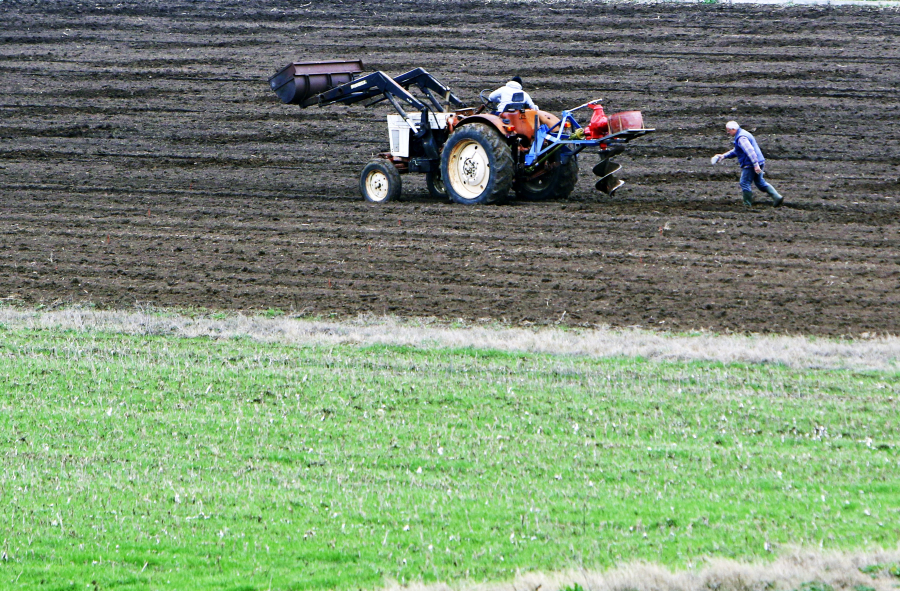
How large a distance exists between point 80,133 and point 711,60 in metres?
12.9

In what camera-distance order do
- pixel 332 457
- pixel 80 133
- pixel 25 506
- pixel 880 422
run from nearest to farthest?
pixel 25 506
pixel 332 457
pixel 880 422
pixel 80 133

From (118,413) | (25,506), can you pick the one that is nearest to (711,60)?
(118,413)

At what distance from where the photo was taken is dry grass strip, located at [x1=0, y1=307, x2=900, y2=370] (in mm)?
9102

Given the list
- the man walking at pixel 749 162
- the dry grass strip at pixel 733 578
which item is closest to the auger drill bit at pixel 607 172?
the man walking at pixel 749 162

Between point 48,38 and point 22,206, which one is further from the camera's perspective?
point 48,38

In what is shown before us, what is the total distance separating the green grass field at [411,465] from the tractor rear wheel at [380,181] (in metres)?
7.59

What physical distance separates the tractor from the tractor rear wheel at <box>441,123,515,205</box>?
14 millimetres

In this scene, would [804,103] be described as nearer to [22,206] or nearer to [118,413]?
[22,206]

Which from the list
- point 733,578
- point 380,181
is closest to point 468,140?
point 380,181

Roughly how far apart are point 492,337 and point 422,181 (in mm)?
9592

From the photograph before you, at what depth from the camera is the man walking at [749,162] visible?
51.1 ft

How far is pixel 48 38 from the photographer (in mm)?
27031

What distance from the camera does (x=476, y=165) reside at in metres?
16.2

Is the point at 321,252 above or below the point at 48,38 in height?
below
